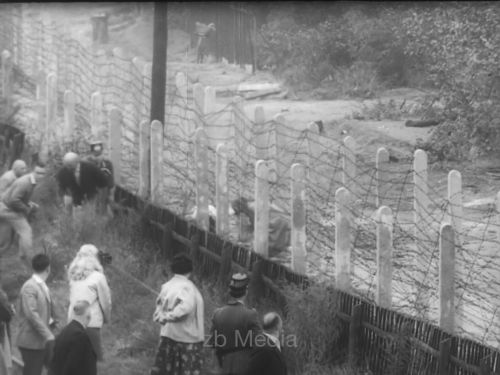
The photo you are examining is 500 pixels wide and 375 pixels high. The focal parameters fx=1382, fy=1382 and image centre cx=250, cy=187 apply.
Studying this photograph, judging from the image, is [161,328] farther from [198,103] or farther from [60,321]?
[198,103]

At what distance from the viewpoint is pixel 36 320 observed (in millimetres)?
7105

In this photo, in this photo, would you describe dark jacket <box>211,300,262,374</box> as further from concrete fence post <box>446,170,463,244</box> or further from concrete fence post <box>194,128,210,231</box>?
concrete fence post <box>194,128,210,231</box>

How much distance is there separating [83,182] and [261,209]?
1.34 m

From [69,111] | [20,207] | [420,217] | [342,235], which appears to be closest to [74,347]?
[342,235]

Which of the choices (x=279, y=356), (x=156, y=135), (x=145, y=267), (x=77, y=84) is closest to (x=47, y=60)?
(x=77, y=84)

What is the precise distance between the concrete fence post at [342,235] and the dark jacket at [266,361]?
1.28 metres

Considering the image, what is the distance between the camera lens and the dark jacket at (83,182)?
8.84 m

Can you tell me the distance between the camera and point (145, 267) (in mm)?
8328

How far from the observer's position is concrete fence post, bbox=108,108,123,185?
9053 mm

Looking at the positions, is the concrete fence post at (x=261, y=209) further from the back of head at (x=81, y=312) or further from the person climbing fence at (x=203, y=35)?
the back of head at (x=81, y=312)

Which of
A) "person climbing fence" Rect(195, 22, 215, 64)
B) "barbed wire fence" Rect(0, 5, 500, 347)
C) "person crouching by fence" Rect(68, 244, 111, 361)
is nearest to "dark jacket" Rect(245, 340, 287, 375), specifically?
"person crouching by fence" Rect(68, 244, 111, 361)

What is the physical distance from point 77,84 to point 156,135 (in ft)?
4.08

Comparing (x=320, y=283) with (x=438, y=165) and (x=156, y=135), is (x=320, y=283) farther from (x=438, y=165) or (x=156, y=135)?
(x=156, y=135)

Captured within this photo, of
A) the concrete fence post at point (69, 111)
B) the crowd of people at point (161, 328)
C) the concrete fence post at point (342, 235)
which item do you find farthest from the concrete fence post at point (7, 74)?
the concrete fence post at point (342, 235)
